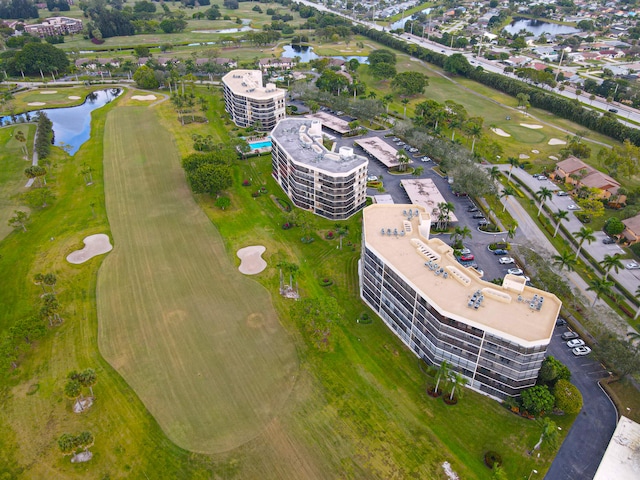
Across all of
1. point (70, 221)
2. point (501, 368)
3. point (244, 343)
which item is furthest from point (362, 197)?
point (70, 221)

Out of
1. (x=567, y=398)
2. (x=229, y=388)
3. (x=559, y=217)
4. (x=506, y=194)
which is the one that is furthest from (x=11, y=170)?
(x=567, y=398)

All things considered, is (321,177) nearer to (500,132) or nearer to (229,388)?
(229,388)

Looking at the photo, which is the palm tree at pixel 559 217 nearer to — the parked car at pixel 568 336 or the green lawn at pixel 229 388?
the parked car at pixel 568 336

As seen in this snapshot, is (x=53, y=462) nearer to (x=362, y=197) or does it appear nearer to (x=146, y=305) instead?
(x=146, y=305)

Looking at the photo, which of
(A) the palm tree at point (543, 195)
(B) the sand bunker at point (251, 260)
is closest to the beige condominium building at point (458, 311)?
(B) the sand bunker at point (251, 260)

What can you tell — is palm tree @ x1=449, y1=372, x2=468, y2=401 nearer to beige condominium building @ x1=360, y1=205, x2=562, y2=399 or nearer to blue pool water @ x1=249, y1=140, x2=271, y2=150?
beige condominium building @ x1=360, y1=205, x2=562, y2=399

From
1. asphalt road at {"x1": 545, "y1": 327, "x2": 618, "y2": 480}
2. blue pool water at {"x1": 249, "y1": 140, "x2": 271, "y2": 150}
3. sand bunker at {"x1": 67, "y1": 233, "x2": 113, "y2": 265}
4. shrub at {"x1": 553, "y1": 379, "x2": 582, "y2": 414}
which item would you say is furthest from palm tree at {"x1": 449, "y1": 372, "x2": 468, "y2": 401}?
blue pool water at {"x1": 249, "y1": 140, "x2": 271, "y2": 150}
